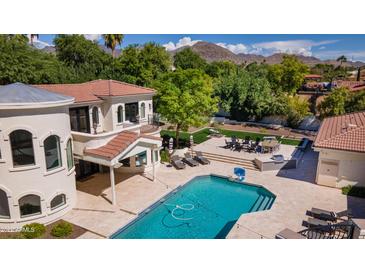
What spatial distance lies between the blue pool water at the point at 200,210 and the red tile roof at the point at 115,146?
4.17 m

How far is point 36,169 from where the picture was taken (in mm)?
14695

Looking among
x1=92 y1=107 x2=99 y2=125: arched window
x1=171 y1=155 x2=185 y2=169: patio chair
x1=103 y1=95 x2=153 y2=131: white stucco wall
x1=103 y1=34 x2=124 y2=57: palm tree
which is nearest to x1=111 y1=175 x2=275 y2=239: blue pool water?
x1=171 y1=155 x2=185 y2=169: patio chair

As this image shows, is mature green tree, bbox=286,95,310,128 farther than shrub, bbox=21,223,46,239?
Yes

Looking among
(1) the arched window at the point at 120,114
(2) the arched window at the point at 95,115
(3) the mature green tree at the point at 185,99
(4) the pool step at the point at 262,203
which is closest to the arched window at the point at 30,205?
(2) the arched window at the point at 95,115

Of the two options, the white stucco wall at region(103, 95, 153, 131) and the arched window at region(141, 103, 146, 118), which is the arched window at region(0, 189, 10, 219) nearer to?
the white stucco wall at region(103, 95, 153, 131)

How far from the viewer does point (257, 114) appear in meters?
41.3

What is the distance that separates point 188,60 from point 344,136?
6102cm

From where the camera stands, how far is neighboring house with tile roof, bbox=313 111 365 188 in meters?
19.0

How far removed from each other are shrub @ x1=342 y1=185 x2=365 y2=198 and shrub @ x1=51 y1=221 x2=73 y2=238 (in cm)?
1816

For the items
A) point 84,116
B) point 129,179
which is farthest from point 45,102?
point 129,179

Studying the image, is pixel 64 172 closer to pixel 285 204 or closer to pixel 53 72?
pixel 285 204

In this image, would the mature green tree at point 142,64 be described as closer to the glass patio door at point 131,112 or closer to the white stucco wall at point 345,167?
the glass patio door at point 131,112

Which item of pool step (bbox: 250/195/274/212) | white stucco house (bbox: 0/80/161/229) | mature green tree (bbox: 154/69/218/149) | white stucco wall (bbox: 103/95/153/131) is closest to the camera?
white stucco house (bbox: 0/80/161/229)
